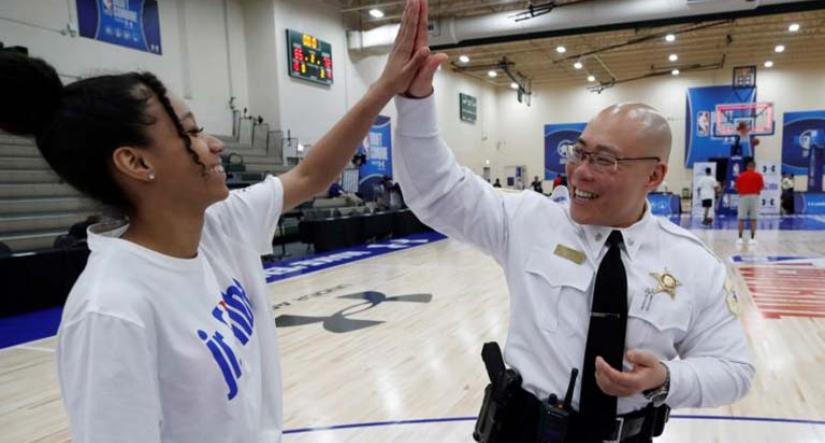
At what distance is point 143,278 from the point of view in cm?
89

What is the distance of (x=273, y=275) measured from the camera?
7.83m

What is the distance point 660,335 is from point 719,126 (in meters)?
23.8

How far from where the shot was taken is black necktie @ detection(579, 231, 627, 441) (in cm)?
129

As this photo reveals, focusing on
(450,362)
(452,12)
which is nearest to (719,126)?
(452,12)

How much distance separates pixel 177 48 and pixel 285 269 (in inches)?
277

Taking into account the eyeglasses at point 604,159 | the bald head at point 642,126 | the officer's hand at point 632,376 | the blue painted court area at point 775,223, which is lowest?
the blue painted court area at point 775,223

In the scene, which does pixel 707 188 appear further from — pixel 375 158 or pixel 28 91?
pixel 28 91

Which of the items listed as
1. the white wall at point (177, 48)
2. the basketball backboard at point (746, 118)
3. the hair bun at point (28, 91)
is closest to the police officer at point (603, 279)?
the hair bun at point (28, 91)

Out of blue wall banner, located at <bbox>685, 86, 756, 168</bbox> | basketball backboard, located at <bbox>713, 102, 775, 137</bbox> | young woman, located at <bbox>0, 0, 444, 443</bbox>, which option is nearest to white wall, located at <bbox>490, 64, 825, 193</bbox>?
blue wall banner, located at <bbox>685, 86, 756, 168</bbox>

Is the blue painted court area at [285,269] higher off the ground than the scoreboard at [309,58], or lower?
lower

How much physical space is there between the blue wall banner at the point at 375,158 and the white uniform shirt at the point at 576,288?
14.8m

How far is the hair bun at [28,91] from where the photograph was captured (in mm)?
912

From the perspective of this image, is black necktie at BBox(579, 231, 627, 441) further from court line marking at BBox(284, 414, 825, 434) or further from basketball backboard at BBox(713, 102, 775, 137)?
basketball backboard at BBox(713, 102, 775, 137)

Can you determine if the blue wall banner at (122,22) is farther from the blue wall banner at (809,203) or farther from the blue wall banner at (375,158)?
the blue wall banner at (809,203)
